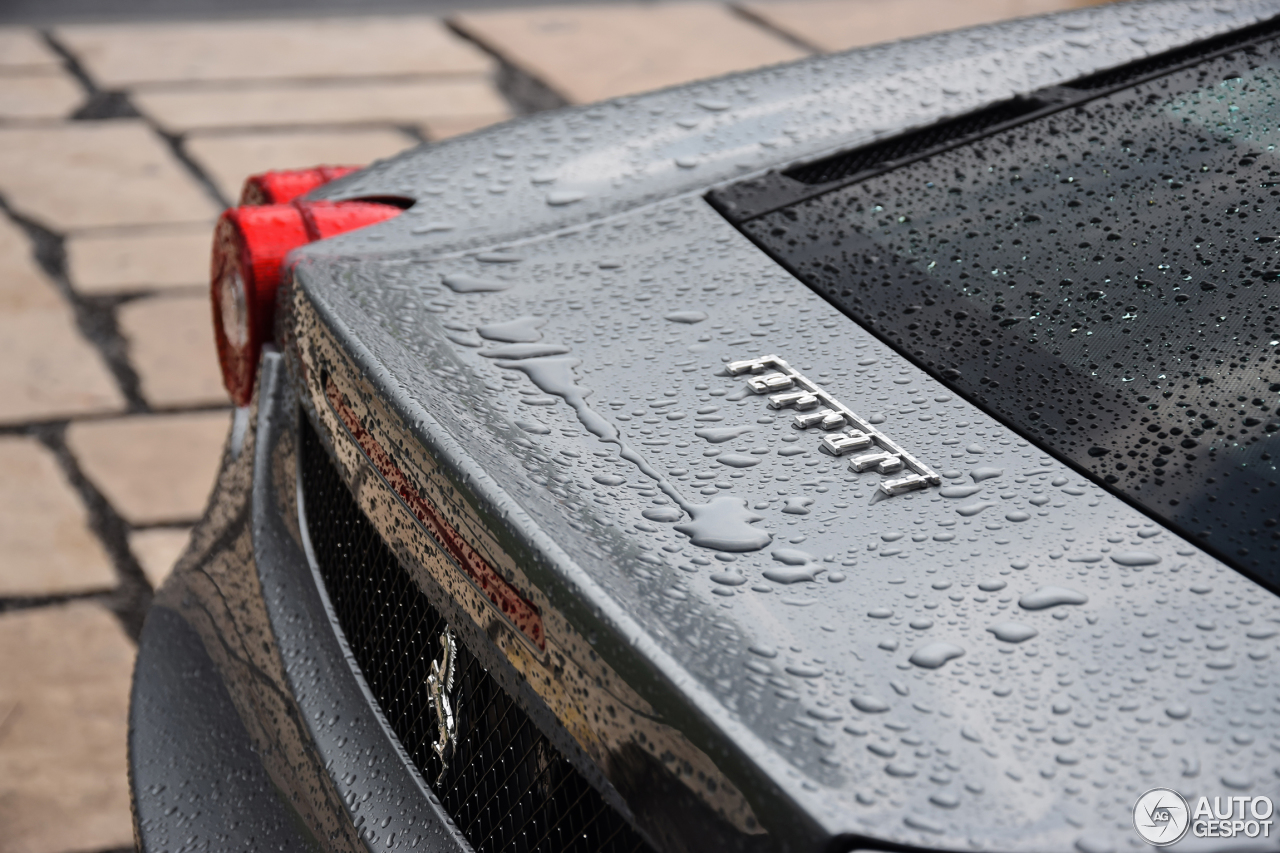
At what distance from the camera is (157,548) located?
2.92 meters

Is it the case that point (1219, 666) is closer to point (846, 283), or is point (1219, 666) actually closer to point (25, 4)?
point (846, 283)

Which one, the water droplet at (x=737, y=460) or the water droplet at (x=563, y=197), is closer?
the water droplet at (x=737, y=460)

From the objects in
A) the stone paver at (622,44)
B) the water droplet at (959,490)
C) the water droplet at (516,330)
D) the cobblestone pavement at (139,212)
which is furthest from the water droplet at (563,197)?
the stone paver at (622,44)

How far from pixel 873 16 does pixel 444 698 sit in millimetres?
5886

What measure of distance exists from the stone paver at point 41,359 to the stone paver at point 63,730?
84 cm

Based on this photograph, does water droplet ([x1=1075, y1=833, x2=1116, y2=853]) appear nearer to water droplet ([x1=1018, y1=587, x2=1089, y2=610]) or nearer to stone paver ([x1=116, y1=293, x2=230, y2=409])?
water droplet ([x1=1018, y1=587, x2=1089, y2=610])

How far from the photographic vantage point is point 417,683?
1.31m

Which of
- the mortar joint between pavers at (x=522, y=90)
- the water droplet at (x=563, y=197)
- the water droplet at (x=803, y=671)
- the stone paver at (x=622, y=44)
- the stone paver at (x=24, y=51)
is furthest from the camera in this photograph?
the stone paver at (x=622, y=44)

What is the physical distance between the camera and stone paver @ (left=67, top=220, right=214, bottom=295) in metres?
3.98

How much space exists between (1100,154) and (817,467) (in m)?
0.67

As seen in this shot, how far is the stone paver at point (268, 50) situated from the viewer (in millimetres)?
5484

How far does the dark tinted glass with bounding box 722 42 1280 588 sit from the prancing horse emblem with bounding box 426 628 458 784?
0.54 m

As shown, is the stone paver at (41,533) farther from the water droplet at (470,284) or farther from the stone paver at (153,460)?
the water droplet at (470,284)

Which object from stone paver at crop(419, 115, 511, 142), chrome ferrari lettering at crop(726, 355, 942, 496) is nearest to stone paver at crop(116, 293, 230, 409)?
stone paver at crop(419, 115, 511, 142)
